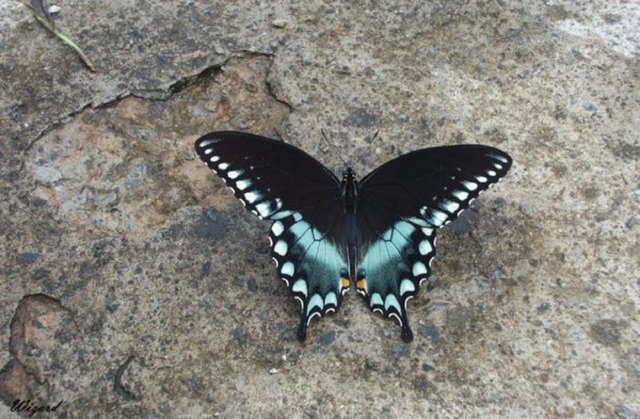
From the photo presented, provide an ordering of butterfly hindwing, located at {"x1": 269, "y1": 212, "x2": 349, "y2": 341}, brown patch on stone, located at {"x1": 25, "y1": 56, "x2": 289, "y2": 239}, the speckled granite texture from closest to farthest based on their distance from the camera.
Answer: the speckled granite texture → butterfly hindwing, located at {"x1": 269, "y1": 212, "x2": 349, "y2": 341} → brown patch on stone, located at {"x1": 25, "y1": 56, "x2": 289, "y2": 239}

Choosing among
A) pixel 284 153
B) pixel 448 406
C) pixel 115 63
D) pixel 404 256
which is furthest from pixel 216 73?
pixel 448 406

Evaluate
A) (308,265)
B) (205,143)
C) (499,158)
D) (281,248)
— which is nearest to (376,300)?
(308,265)

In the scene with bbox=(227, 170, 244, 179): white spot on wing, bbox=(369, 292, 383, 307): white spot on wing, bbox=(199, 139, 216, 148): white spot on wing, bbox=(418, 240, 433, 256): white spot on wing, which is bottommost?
bbox=(369, 292, 383, 307): white spot on wing

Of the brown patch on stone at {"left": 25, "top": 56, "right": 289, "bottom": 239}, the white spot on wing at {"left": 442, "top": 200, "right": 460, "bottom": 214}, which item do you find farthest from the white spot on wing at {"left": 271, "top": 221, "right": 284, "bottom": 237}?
the white spot on wing at {"left": 442, "top": 200, "right": 460, "bottom": 214}

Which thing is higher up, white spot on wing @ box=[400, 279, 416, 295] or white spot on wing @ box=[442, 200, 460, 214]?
white spot on wing @ box=[442, 200, 460, 214]

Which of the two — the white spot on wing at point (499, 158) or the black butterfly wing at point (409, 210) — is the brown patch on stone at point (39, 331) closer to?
the black butterfly wing at point (409, 210)

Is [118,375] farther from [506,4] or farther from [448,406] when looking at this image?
[506,4]

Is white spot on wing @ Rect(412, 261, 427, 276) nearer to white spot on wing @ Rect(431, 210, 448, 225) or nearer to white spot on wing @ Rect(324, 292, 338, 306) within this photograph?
white spot on wing @ Rect(431, 210, 448, 225)
